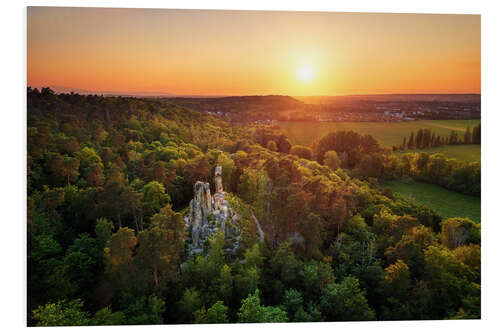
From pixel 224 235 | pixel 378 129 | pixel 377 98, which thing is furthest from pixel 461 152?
pixel 224 235

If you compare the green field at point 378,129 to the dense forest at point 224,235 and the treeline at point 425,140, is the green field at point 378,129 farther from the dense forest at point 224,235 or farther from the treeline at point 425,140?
the dense forest at point 224,235

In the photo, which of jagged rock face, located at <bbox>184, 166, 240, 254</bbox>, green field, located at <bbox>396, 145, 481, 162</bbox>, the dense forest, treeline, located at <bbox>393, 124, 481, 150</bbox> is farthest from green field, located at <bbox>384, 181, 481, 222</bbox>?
jagged rock face, located at <bbox>184, 166, 240, 254</bbox>

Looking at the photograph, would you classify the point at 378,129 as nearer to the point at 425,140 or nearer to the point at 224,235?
the point at 425,140

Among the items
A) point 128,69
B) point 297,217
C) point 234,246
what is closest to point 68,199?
point 128,69

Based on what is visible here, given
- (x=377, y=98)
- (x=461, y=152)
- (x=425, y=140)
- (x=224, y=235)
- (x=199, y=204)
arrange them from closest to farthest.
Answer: (x=199, y=204), (x=224, y=235), (x=461, y=152), (x=425, y=140), (x=377, y=98)

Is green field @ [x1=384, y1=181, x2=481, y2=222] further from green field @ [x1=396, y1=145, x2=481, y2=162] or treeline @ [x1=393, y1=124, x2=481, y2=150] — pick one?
treeline @ [x1=393, y1=124, x2=481, y2=150]
